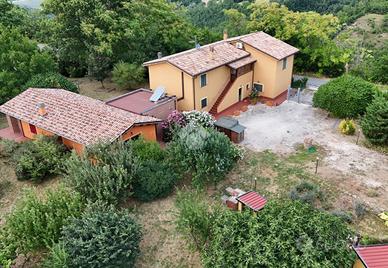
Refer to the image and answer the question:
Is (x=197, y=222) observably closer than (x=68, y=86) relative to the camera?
Yes

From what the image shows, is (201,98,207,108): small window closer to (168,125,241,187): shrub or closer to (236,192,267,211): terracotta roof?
(168,125,241,187): shrub

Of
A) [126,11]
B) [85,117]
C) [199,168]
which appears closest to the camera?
[199,168]

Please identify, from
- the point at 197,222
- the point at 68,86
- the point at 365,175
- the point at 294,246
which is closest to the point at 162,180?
the point at 197,222

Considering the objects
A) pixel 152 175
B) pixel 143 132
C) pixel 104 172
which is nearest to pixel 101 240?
pixel 104 172

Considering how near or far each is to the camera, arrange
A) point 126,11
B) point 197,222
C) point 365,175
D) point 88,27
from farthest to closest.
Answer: point 126,11
point 88,27
point 365,175
point 197,222

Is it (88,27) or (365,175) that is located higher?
(88,27)

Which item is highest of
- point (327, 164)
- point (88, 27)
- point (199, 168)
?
point (88, 27)

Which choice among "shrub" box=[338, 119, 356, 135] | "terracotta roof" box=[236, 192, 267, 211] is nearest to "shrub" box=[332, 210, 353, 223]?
"terracotta roof" box=[236, 192, 267, 211]

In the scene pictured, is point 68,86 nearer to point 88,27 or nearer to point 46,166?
point 88,27
